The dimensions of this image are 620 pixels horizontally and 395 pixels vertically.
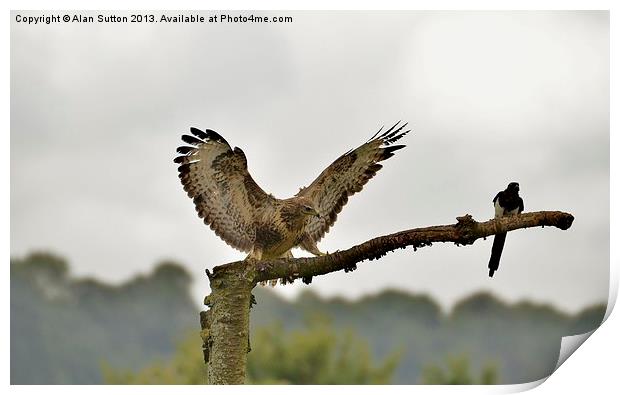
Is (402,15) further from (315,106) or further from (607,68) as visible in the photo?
(607,68)

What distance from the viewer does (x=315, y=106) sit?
3.22m

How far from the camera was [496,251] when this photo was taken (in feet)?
10.6

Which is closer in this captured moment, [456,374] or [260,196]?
[260,196]

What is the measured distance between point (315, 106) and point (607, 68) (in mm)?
1068

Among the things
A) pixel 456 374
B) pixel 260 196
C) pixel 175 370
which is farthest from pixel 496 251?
pixel 175 370

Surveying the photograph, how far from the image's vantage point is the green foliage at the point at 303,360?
3246 mm

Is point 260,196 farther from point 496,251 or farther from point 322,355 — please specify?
point 496,251

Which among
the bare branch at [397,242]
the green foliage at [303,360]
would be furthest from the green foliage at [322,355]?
the bare branch at [397,242]

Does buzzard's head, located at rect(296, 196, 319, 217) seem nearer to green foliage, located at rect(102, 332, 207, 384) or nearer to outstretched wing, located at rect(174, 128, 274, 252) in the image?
outstretched wing, located at rect(174, 128, 274, 252)

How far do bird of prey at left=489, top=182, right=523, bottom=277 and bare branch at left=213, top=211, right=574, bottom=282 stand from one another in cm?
13

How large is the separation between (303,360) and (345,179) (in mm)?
684

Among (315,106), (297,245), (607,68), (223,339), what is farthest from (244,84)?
(607,68)

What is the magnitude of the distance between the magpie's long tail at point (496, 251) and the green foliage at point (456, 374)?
1.13ft

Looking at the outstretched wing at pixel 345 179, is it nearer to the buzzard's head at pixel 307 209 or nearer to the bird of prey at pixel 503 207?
the buzzard's head at pixel 307 209
